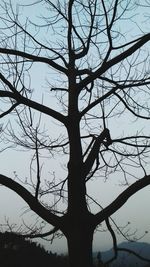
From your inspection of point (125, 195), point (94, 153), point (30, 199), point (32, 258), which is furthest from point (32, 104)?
point (32, 258)

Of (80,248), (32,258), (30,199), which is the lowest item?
(80,248)

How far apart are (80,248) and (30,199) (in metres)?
0.67

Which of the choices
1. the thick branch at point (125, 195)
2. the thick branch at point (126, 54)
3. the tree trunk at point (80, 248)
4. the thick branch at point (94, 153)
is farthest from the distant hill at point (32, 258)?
the thick branch at point (126, 54)

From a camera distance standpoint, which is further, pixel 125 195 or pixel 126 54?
pixel 126 54

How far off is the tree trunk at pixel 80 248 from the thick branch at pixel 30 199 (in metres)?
0.24

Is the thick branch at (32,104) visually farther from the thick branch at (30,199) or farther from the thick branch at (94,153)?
the thick branch at (30,199)

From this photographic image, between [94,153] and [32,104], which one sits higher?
[32,104]

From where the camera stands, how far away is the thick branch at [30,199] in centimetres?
342

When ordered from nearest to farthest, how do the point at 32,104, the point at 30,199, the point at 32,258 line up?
1. the point at 30,199
2. the point at 32,104
3. the point at 32,258

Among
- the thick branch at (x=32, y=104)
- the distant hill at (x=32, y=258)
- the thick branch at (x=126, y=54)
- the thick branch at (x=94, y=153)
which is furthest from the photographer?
the distant hill at (x=32, y=258)

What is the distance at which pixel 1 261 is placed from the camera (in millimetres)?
8180

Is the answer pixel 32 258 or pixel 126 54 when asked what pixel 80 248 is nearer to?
pixel 126 54

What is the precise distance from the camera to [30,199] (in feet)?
11.2

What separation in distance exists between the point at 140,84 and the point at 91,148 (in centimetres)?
106
